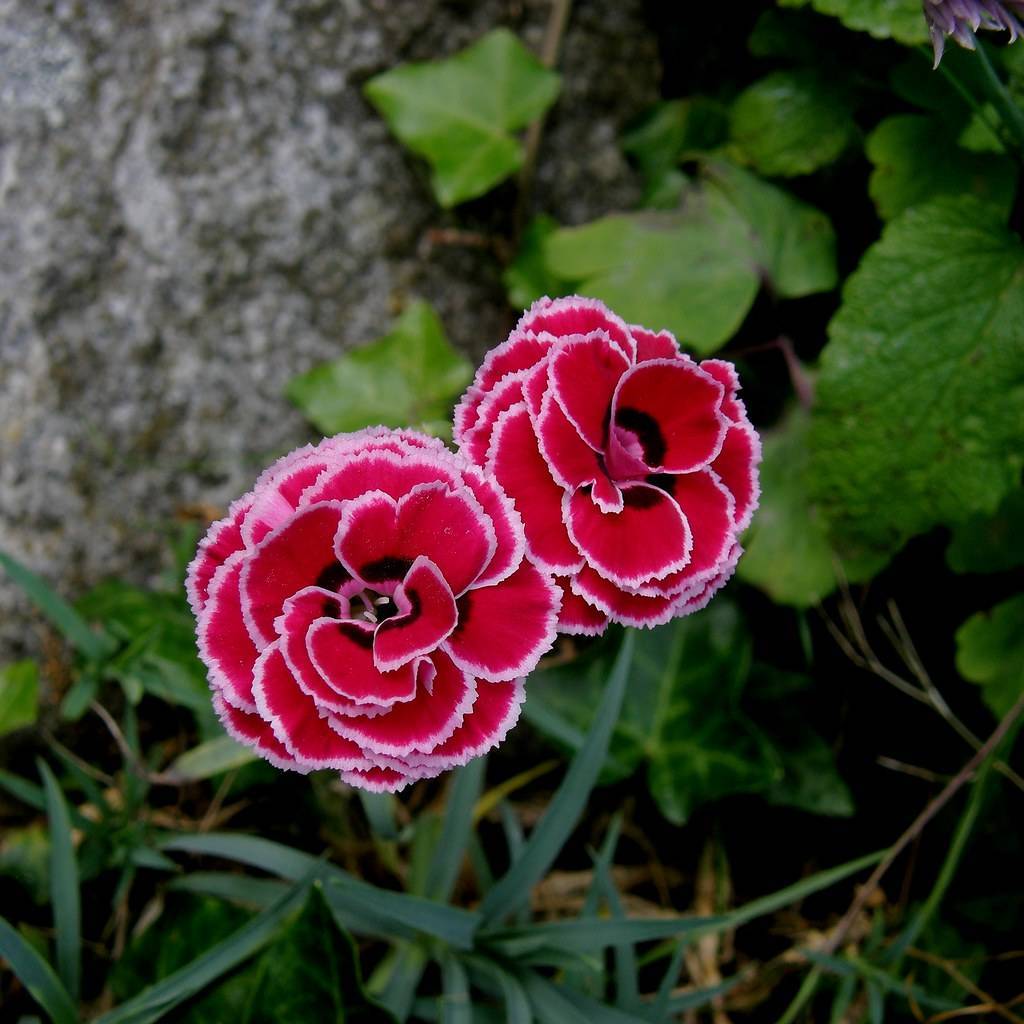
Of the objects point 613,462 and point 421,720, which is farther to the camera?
point 613,462

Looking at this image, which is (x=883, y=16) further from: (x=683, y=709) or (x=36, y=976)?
(x=36, y=976)

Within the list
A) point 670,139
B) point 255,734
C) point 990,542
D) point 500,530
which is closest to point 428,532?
point 500,530

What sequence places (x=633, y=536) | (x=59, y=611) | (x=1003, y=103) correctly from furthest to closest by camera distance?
(x=59, y=611)
(x=1003, y=103)
(x=633, y=536)

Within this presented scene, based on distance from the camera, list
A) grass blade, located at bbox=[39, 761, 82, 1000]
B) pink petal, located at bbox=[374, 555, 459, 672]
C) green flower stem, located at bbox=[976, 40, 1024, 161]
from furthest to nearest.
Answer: grass blade, located at bbox=[39, 761, 82, 1000] < green flower stem, located at bbox=[976, 40, 1024, 161] < pink petal, located at bbox=[374, 555, 459, 672]

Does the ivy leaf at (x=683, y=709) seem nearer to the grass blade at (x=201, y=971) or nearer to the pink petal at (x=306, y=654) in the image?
the grass blade at (x=201, y=971)

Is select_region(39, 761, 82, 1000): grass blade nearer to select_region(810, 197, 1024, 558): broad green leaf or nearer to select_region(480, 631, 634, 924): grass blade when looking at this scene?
select_region(480, 631, 634, 924): grass blade

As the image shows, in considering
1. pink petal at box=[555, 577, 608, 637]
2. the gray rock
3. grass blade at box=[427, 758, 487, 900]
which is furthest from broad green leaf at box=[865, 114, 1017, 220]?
grass blade at box=[427, 758, 487, 900]
